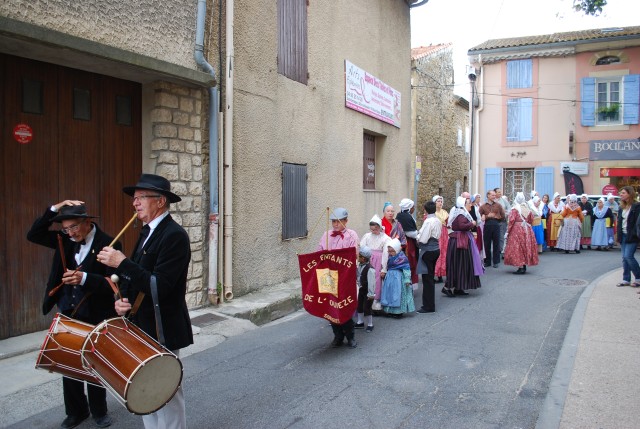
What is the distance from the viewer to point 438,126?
22.6 metres

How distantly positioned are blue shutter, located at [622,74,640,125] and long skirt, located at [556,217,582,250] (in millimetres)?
7925

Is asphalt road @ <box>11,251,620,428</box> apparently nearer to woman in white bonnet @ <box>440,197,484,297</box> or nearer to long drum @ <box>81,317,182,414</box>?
woman in white bonnet @ <box>440,197,484,297</box>

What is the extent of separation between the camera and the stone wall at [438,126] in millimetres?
20422

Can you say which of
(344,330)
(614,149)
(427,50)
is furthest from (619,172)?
(344,330)

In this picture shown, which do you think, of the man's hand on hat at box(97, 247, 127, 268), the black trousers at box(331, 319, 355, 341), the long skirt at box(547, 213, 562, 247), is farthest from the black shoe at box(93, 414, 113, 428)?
the long skirt at box(547, 213, 562, 247)

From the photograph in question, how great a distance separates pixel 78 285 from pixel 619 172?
2259 centimetres

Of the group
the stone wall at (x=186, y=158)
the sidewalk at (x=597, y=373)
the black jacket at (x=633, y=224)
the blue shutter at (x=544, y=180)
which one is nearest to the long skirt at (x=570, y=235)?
the blue shutter at (x=544, y=180)

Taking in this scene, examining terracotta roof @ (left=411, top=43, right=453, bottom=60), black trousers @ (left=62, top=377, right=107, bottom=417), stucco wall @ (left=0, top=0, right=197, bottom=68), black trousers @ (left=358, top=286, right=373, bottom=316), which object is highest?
terracotta roof @ (left=411, top=43, right=453, bottom=60)

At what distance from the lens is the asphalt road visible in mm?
4090

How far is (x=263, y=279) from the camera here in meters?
8.93

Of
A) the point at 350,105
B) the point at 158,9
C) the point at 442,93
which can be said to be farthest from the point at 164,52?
the point at 442,93

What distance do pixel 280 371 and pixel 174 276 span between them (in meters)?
2.41

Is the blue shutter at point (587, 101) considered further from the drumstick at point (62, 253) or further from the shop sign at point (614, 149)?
the drumstick at point (62, 253)

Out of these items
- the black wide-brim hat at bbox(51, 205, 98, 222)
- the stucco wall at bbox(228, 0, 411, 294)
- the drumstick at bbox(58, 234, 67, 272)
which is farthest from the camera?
the stucco wall at bbox(228, 0, 411, 294)
